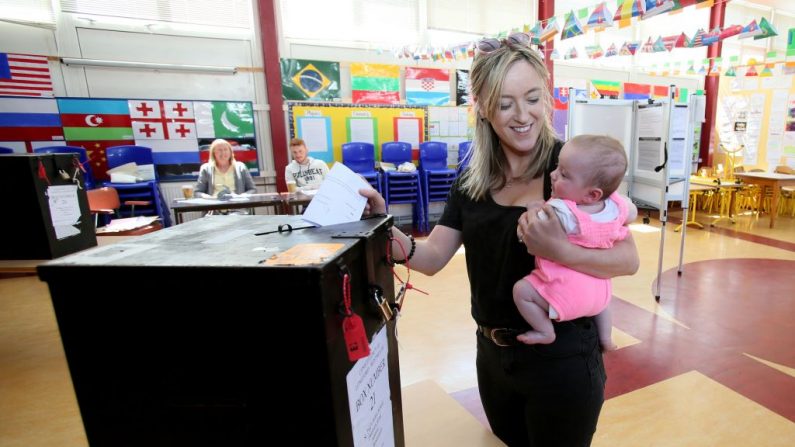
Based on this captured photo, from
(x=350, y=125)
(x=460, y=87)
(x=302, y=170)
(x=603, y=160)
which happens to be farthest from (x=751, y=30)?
(x=302, y=170)

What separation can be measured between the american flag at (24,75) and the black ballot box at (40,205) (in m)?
3.87

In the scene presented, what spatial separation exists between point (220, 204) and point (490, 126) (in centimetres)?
335

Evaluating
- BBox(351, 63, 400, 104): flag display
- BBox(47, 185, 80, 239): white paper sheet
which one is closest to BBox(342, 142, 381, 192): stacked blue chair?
BBox(351, 63, 400, 104): flag display

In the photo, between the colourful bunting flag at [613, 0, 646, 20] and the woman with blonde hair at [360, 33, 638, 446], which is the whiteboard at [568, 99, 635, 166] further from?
the woman with blonde hair at [360, 33, 638, 446]

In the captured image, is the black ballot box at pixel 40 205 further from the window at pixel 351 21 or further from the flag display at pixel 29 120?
the window at pixel 351 21

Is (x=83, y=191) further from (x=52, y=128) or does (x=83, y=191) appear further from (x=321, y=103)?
(x=321, y=103)

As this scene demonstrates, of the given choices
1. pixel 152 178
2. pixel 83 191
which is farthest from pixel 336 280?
pixel 152 178

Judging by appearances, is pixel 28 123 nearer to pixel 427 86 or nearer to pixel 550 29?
pixel 427 86

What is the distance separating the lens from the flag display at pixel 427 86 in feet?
21.0

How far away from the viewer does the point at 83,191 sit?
1.99 metres

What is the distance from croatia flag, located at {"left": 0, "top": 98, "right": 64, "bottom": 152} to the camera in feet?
15.1

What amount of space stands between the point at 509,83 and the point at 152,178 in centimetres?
526

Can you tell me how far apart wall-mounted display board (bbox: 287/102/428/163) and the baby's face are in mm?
5305

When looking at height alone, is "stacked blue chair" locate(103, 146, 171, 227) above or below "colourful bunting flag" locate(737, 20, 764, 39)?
below
